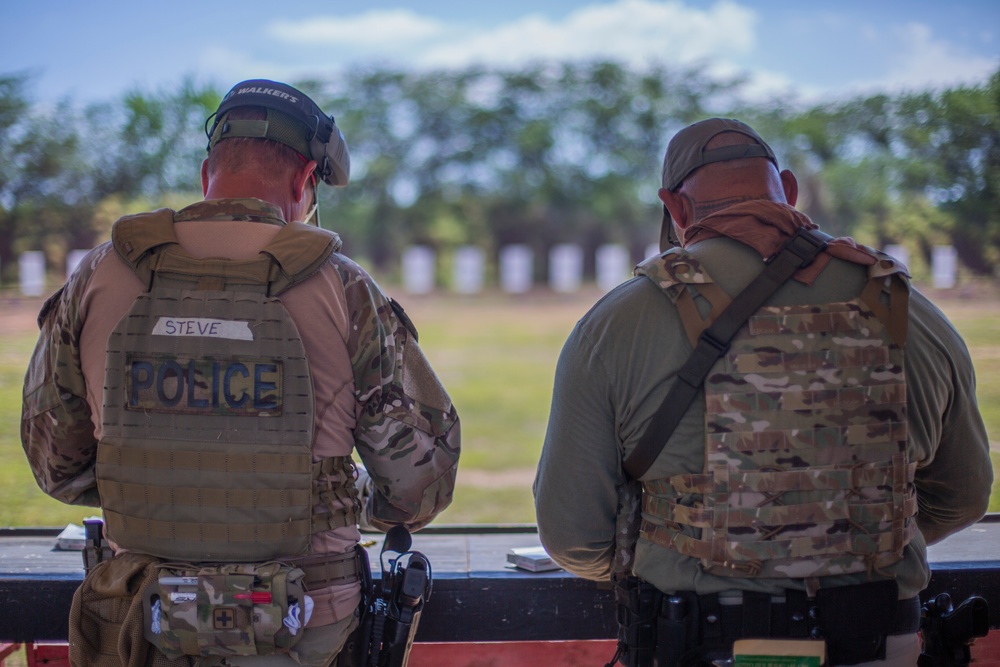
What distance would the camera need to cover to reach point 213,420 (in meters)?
1.45

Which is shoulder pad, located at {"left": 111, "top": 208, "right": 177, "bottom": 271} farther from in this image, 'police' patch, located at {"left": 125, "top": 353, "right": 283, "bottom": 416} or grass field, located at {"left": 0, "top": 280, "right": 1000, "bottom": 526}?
grass field, located at {"left": 0, "top": 280, "right": 1000, "bottom": 526}

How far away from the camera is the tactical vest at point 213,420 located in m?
1.44

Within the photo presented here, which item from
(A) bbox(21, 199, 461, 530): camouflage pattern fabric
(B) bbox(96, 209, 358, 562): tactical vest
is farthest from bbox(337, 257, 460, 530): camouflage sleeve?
(B) bbox(96, 209, 358, 562): tactical vest

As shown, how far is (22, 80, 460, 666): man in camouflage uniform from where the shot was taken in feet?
4.73

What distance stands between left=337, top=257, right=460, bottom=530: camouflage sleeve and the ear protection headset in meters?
0.26

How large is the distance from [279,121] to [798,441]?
106 centimetres

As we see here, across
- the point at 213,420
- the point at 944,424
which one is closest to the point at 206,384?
the point at 213,420

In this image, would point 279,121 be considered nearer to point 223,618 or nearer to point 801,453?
point 223,618

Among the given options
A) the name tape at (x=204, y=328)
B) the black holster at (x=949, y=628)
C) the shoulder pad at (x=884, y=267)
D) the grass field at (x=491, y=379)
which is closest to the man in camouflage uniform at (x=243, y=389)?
the name tape at (x=204, y=328)

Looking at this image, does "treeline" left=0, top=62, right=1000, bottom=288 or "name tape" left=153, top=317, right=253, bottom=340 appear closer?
"name tape" left=153, top=317, right=253, bottom=340

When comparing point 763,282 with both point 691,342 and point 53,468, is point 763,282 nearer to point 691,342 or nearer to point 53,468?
point 691,342

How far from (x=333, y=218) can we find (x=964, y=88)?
805 centimetres

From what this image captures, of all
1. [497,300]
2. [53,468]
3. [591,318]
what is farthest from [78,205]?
[497,300]

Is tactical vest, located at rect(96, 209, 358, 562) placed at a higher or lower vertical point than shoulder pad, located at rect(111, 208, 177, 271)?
lower
